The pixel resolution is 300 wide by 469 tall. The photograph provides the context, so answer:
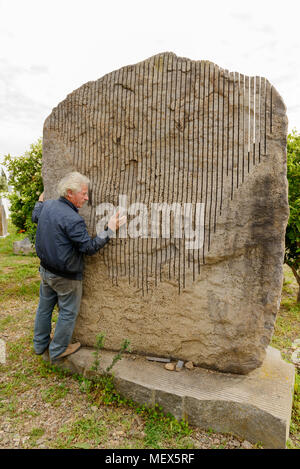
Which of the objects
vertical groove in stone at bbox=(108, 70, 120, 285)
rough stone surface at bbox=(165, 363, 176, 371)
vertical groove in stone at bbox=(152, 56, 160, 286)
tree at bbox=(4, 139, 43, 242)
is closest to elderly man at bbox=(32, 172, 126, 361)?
vertical groove in stone at bbox=(108, 70, 120, 285)

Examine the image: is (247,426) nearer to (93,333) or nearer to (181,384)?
(181,384)

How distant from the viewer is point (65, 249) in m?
3.38

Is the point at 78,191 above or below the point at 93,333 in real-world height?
above

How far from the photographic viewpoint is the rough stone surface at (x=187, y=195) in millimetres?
3123

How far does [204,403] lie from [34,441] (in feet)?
4.94

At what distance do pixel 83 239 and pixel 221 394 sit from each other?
Answer: 6.41 feet

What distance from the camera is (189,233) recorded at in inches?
132

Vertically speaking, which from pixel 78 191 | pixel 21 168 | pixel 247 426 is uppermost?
pixel 21 168

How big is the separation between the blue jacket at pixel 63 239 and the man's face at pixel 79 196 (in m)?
0.05

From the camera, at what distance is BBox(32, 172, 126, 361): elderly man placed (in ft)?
11.0

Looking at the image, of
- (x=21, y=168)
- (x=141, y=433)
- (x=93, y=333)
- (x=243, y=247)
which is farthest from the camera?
(x=21, y=168)
